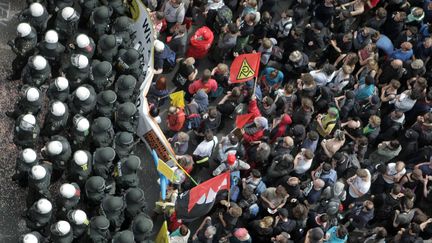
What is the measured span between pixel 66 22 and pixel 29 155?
3.27m

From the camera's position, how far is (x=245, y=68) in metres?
16.1

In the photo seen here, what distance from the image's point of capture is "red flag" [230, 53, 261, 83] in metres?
16.0

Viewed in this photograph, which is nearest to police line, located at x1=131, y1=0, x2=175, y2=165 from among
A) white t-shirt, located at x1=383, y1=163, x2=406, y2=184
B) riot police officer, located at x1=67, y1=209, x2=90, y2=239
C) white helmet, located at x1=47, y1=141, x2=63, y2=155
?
white helmet, located at x1=47, y1=141, x2=63, y2=155

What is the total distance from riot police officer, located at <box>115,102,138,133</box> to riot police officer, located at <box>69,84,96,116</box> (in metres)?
0.52

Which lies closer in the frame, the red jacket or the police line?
the police line

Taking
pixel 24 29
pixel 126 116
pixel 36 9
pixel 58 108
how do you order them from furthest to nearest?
pixel 36 9
pixel 24 29
pixel 126 116
pixel 58 108

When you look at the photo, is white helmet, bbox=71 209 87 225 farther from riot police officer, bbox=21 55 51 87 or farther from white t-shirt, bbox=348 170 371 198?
white t-shirt, bbox=348 170 371 198

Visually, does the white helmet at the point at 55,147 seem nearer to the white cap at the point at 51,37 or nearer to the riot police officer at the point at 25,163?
the riot police officer at the point at 25,163

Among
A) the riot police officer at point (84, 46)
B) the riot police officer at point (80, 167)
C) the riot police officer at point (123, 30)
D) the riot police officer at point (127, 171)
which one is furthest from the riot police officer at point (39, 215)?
the riot police officer at point (123, 30)

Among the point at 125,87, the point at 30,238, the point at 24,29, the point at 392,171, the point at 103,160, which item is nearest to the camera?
the point at 30,238

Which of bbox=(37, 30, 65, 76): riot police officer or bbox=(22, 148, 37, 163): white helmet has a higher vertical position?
bbox=(37, 30, 65, 76): riot police officer

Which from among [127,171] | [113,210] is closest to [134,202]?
[113,210]

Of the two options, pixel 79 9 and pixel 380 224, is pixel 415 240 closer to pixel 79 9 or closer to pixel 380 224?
pixel 380 224

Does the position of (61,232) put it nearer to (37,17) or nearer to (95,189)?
(95,189)
